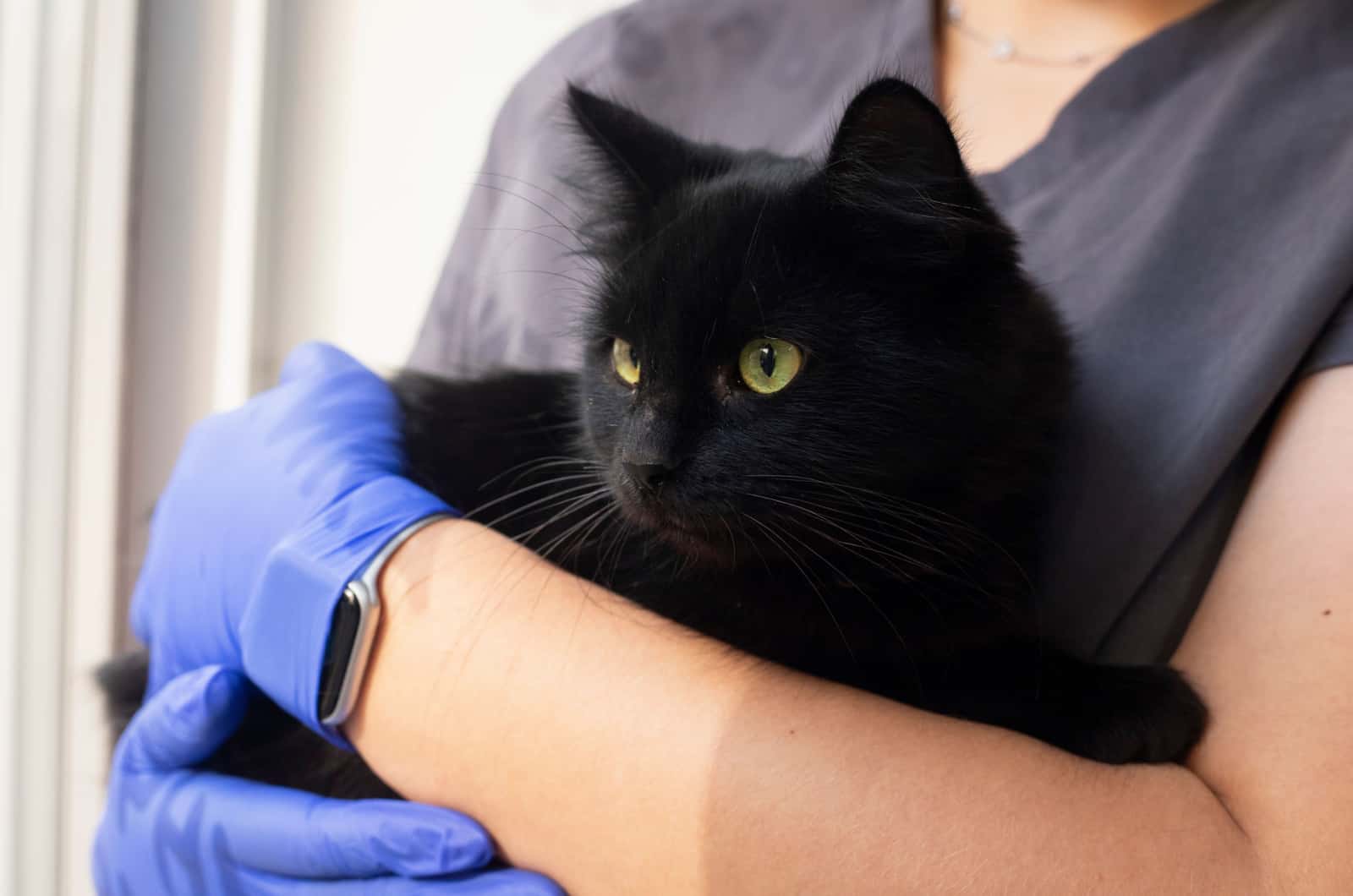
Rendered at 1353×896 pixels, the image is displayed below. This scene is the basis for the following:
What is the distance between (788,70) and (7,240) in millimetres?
1088

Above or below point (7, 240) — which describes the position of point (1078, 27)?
above

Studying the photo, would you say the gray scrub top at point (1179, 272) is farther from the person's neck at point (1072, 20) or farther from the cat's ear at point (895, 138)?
the cat's ear at point (895, 138)

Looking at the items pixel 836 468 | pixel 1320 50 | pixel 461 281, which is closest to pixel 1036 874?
pixel 836 468

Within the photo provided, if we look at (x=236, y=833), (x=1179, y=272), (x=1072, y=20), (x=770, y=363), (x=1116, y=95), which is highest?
(x=1072, y=20)

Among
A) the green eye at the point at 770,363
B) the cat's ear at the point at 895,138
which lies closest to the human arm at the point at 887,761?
the green eye at the point at 770,363

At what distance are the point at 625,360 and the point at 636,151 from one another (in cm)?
22

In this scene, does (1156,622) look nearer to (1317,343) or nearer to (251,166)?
(1317,343)

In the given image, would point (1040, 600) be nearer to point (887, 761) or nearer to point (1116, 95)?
point (887, 761)

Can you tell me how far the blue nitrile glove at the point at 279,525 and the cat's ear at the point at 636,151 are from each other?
421 millimetres

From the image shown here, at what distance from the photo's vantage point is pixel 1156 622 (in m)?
0.84

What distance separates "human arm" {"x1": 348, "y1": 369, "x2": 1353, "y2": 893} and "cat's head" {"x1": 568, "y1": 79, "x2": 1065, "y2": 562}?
0.15 m

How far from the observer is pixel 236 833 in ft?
3.04

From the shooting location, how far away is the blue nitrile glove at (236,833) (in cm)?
81

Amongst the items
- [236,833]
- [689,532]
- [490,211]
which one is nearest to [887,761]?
[689,532]
